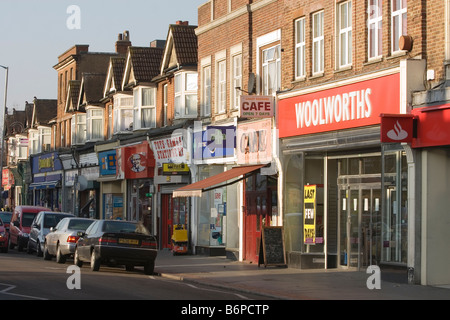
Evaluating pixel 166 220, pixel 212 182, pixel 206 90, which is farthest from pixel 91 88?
pixel 212 182

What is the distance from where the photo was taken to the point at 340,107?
77.2 ft

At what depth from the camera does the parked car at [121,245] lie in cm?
2442

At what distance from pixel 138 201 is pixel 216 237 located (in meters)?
10.3

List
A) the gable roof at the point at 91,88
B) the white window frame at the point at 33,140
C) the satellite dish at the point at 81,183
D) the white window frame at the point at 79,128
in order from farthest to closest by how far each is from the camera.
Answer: the white window frame at the point at 33,140 < the white window frame at the point at 79,128 < the gable roof at the point at 91,88 < the satellite dish at the point at 81,183

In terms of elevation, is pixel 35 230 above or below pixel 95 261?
above

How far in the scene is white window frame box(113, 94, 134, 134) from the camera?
44.5 m

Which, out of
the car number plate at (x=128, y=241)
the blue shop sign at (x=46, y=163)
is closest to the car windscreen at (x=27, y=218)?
the car number plate at (x=128, y=241)

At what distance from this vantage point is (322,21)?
25422 millimetres

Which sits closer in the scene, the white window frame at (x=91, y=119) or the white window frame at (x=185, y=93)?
the white window frame at (x=185, y=93)

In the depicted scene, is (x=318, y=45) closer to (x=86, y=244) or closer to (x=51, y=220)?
(x=86, y=244)

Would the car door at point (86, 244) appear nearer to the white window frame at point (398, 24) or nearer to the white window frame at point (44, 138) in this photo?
the white window frame at point (398, 24)

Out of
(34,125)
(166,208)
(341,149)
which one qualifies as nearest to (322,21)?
(341,149)

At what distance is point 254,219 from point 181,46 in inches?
411

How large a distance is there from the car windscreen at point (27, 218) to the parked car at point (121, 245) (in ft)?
43.7
